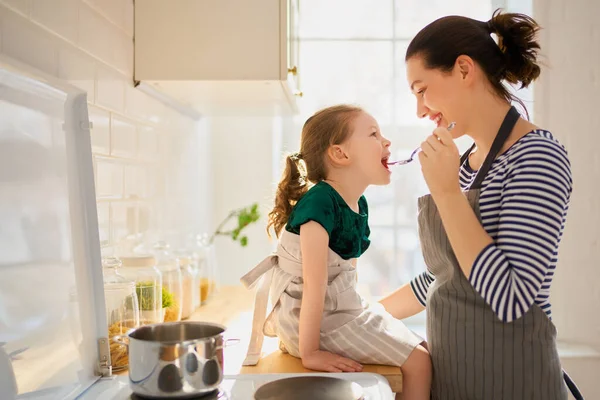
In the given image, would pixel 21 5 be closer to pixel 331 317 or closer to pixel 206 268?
pixel 331 317

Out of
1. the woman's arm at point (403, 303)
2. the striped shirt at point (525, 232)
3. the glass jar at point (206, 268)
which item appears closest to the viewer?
the striped shirt at point (525, 232)

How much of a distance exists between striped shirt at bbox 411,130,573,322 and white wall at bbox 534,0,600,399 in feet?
5.22

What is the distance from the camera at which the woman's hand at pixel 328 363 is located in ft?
3.81

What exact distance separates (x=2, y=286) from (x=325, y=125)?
0.77 m

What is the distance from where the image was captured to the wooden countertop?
3.87ft

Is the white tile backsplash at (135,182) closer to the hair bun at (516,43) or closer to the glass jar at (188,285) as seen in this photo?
the glass jar at (188,285)

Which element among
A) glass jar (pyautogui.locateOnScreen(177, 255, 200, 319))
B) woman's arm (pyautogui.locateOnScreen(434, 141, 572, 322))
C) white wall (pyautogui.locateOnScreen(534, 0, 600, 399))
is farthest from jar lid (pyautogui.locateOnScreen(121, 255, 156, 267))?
white wall (pyautogui.locateOnScreen(534, 0, 600, 399))

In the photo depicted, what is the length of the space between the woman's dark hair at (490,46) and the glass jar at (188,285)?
0.84 m

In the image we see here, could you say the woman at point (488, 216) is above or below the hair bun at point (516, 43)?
below

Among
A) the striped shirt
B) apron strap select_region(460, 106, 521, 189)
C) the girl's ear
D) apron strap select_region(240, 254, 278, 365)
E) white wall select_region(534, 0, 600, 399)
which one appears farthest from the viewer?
white wall select_region(534, 0, 600, 399)

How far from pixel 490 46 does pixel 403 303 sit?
0.62 meters

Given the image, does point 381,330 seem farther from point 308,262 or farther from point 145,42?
point 145,42

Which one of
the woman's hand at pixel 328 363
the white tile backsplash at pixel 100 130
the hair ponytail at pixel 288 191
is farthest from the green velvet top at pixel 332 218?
the white tile backsplash at pixel 100 130

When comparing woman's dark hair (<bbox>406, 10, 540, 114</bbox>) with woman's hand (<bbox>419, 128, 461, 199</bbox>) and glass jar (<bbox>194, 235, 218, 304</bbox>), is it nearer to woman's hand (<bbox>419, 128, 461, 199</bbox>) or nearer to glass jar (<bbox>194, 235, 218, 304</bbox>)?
woman's hand (<bbox>419, 128, 461, 199</bbox>)
